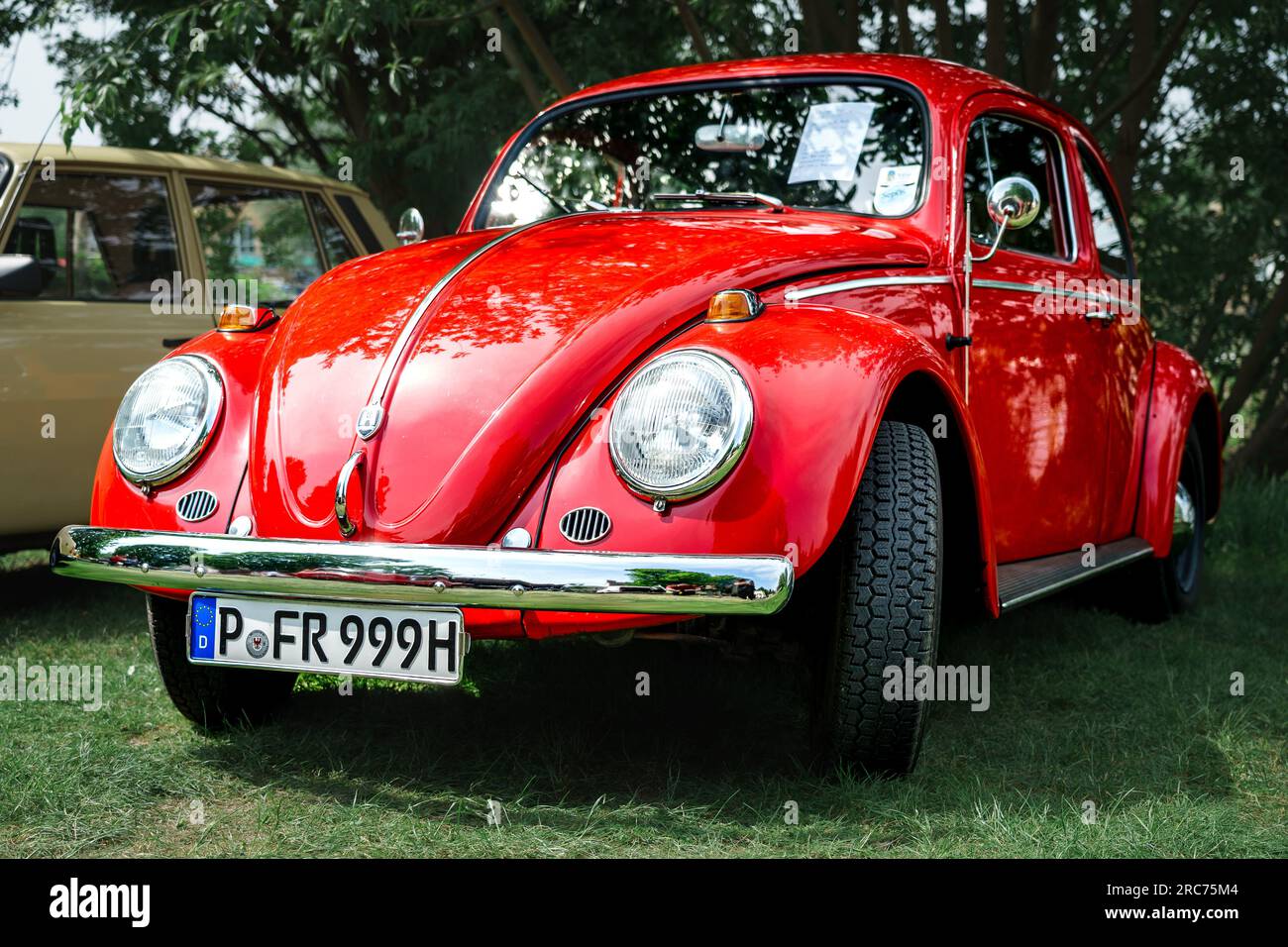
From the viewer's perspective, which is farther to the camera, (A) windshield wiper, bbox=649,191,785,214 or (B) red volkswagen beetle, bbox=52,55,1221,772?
(A) windshield wiper, bbox=649,191,785,214

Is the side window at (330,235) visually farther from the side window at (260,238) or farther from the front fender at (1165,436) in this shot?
the front fender at (1165,436)

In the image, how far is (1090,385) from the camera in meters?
4.29

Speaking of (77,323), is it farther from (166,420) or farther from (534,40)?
(534,40)

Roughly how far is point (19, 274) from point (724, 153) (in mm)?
2260

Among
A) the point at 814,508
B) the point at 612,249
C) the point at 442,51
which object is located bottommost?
the point at 814,508

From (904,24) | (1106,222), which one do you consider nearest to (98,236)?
(1106,222)

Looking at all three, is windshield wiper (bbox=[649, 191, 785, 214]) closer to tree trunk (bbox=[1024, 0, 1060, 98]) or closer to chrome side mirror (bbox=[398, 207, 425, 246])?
chrome side mirror (bbox=[398, 207, 425, 246])

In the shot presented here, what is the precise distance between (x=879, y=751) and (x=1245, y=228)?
7.22m

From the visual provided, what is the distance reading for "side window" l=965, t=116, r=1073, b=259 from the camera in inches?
155

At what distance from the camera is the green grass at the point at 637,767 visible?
2.67 metres

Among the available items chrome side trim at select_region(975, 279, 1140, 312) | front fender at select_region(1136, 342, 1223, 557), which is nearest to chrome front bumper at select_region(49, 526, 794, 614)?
chrome side trim at select_region(975, 279, 1140, 312)

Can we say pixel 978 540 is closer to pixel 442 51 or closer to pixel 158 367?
pixel 158 367

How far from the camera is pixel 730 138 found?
13.0ft
